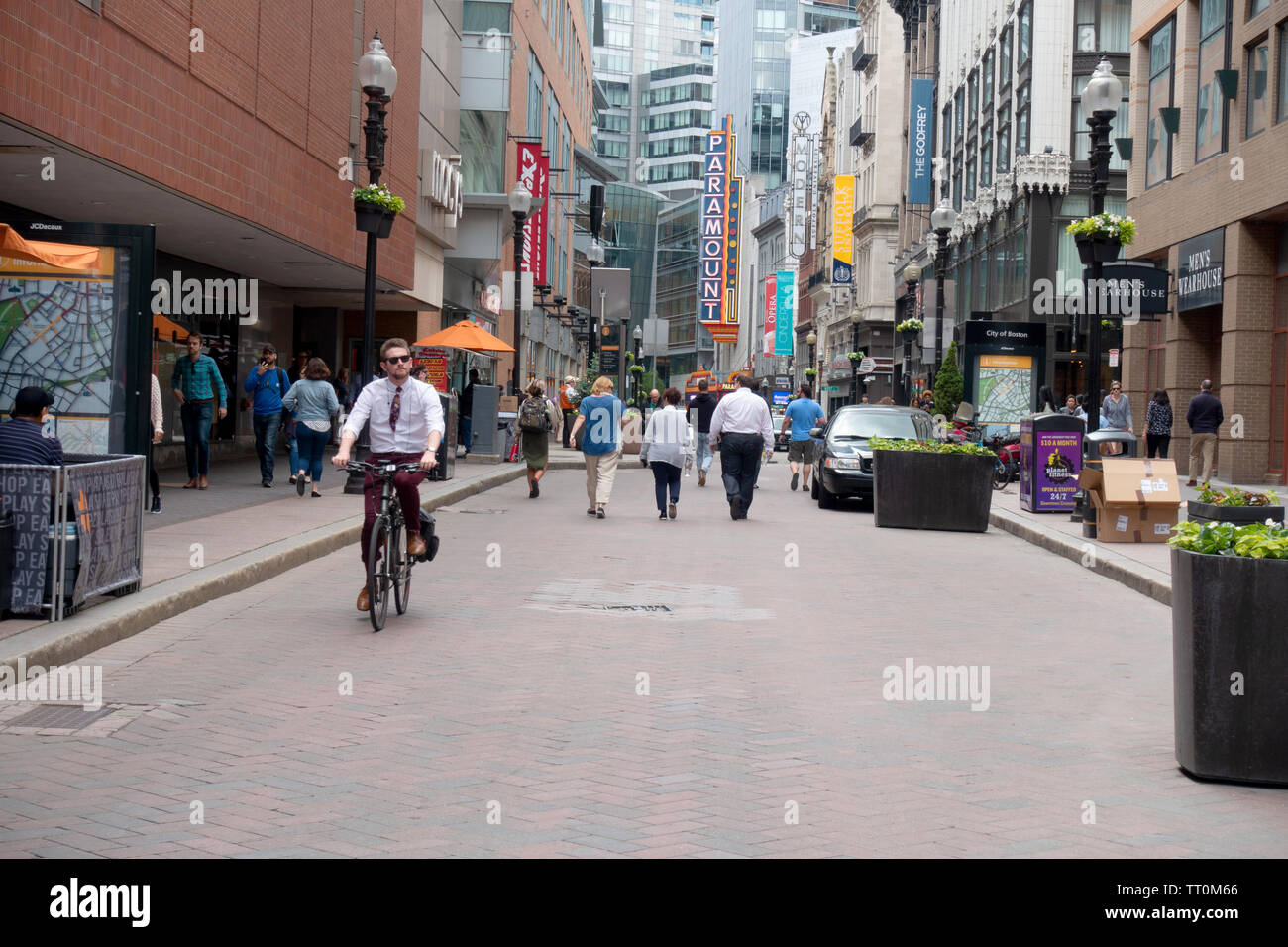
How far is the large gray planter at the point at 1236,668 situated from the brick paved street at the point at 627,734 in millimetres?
149

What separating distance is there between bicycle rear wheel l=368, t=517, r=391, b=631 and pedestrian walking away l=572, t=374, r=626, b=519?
9.09 m

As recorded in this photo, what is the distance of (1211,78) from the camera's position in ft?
96.6

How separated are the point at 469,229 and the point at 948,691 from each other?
32.4m

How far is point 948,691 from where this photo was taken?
781cm

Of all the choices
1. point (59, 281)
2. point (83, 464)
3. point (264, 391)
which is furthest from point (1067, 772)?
point (264, 391)

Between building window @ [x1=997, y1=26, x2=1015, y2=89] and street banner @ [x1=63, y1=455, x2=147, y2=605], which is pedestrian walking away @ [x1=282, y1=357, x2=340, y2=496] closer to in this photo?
street banner @ [x1=63, y1=455, x2=147, y2=605]

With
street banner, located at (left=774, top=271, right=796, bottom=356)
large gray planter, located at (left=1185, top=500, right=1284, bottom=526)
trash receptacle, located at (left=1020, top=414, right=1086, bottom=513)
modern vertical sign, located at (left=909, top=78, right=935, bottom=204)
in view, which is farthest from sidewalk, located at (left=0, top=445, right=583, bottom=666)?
street banner, located at (left=774, top=271, right=796, bottom=356)

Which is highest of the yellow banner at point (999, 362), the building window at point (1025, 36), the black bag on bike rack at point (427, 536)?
the building window at point (1025, 36)

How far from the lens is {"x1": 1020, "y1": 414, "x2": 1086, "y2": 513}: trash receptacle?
1967 centimetres

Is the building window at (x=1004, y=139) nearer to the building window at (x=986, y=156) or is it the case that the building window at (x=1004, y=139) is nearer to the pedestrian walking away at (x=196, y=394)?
the building window at (x=986, y=156)

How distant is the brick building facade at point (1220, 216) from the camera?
26500 millimetres

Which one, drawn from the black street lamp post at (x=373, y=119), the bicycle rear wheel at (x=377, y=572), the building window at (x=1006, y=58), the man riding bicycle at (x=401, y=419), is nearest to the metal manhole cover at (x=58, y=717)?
the bicycle rear wheel at (x=377, y=572)

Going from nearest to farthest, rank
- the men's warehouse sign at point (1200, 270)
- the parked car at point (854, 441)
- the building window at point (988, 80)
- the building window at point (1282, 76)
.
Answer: the parked car at point (854, 441) → the building window at point (1282, 76) → the men's warehouse sign at point (1200, 270) → the building window at point (988, 80)

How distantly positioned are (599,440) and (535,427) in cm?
317
